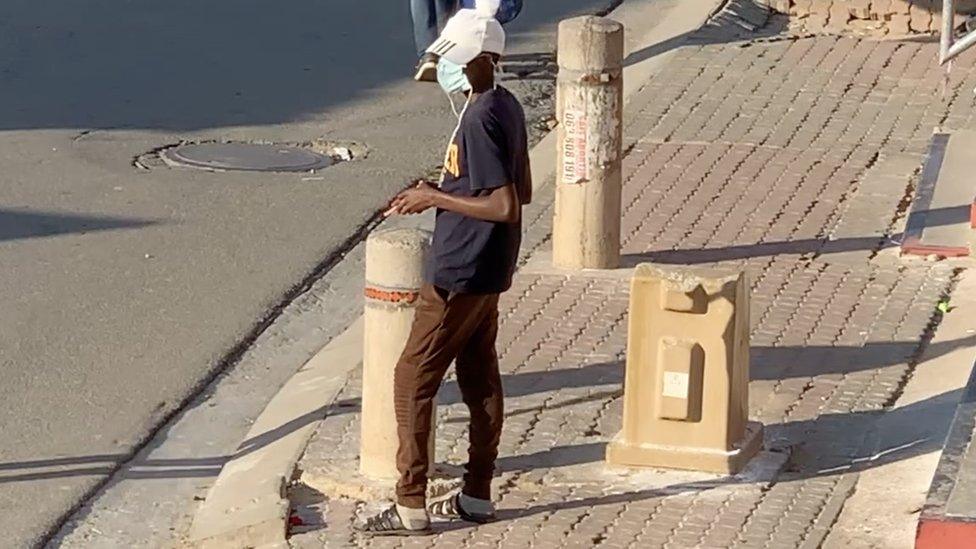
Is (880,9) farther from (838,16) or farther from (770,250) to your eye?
(770,250)

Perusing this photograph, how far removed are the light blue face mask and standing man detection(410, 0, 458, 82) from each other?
11.8 feet

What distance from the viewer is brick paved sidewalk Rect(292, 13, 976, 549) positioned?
276 inches

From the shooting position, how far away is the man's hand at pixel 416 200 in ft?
21.2

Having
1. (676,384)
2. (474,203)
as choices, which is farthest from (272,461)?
(474,203)

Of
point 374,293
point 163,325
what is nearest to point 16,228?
point 163,325

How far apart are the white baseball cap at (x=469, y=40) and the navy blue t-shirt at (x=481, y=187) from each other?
144mm

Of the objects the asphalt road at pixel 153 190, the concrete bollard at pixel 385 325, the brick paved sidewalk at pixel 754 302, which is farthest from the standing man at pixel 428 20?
the concrete bollard at pixel 385 325

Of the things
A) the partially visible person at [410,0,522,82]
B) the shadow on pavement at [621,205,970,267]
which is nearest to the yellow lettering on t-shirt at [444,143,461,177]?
the shadow on pavement at [621,205,970,267]

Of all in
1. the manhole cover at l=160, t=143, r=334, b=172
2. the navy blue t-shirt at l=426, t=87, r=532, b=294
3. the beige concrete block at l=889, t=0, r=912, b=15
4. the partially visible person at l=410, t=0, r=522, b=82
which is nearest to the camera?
the navy blue t-shirt at l=426, t=87, r=532, b=294

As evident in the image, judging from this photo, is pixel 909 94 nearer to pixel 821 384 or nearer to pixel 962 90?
pixel 962 90

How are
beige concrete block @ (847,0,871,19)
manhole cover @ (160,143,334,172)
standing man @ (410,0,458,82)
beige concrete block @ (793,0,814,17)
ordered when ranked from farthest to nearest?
beige concrete block @ (793,0,814,17) < beige concrete block @ (847,0,871,19) < standing man @ (410,0,458,82) < manhole cover @ (160,143,334,172)

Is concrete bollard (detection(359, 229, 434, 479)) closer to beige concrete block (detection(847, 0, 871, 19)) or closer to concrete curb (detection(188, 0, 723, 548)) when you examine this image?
concrete curb (detection(188, 0, 723, 548))

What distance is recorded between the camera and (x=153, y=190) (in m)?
11.0

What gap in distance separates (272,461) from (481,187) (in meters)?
1.73
